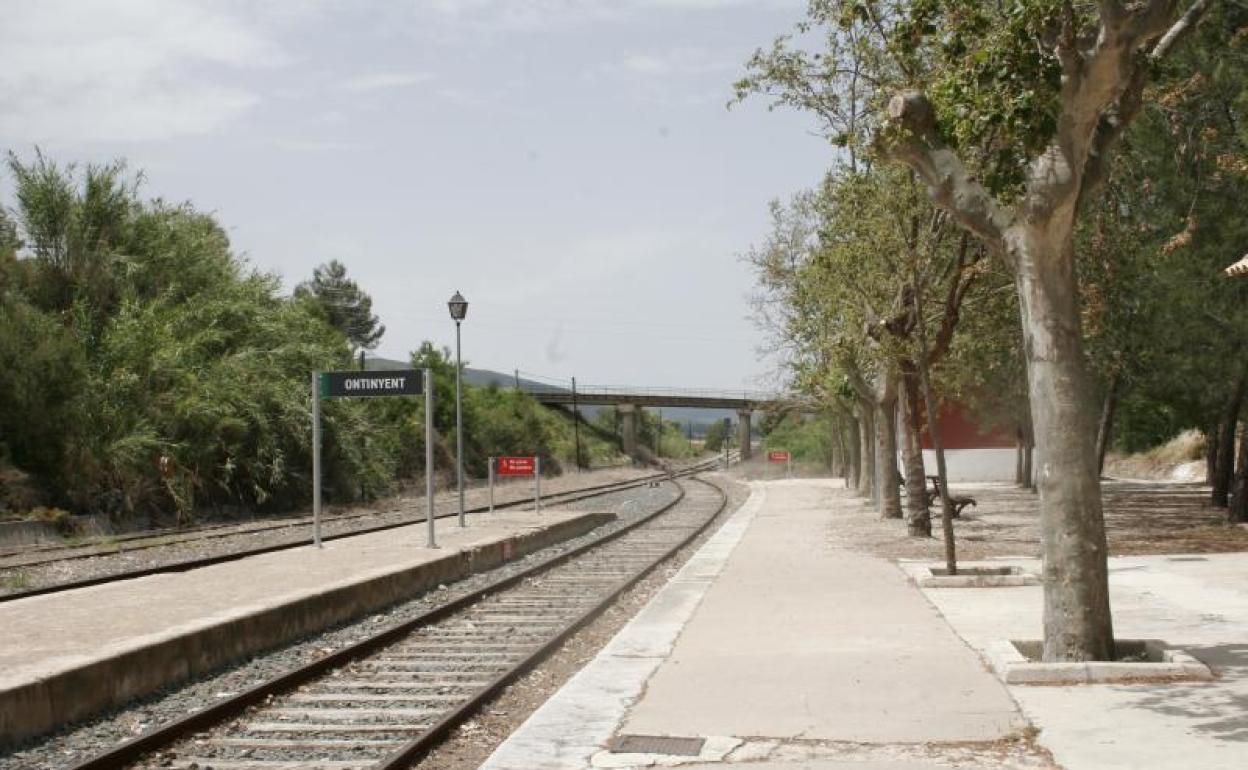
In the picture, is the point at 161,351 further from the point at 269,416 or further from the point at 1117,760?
the point at 1117,760

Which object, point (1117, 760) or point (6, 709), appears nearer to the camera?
point (1117, 760)

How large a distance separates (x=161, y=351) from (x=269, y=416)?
193 inches

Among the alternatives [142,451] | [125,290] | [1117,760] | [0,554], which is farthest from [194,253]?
[1117,760]

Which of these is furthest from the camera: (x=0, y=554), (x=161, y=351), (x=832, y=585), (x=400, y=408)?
(x=400, y=408)

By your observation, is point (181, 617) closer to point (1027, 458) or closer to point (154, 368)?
point (154, 368)

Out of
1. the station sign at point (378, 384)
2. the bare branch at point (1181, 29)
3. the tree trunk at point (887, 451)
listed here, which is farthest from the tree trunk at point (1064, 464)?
the tree trunk at point (887, 451)

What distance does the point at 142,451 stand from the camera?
32562 mm

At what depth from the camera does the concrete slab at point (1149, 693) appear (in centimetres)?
725

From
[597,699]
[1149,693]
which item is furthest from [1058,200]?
[597,699]

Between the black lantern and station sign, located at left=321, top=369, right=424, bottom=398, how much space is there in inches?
191

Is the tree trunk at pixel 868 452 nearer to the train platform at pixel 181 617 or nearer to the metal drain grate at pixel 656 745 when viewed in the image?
the train platform at pixel 181 617

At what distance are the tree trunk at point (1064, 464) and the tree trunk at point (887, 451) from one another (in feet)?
68.6

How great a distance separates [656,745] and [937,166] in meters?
5.16

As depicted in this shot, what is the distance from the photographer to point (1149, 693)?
29.3 ft
